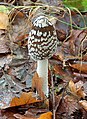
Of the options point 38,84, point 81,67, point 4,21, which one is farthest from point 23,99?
point 4,21

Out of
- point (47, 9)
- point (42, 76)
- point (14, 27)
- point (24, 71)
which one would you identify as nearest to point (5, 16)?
point (14, 27)

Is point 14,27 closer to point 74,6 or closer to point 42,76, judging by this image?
point 74,6

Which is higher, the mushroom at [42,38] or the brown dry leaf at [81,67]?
the mushroom at [42,38]

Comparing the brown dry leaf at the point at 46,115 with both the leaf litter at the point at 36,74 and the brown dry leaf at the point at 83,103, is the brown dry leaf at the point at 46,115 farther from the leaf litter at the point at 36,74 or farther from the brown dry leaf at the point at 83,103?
the brown dry leaf at the point at 83,103

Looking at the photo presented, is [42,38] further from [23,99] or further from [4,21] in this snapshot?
[4,21]

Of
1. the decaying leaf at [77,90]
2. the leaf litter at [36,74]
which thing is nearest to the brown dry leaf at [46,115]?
the leaf litter at [36,74]
